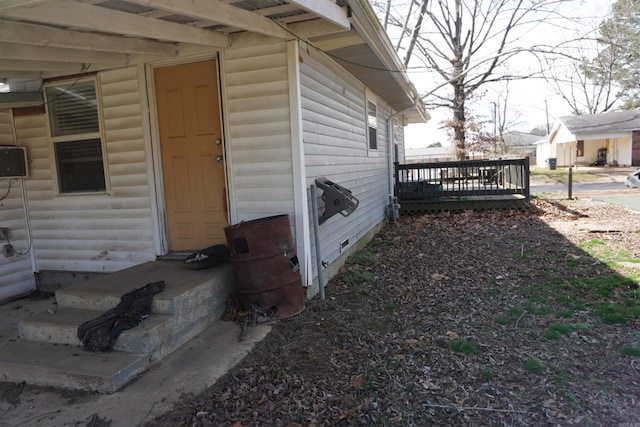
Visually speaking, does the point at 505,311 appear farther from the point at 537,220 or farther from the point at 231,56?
the point at 537,220

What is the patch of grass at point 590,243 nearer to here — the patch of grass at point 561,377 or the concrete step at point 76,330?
the patch of grass at point 561,377

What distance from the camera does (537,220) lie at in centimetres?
875

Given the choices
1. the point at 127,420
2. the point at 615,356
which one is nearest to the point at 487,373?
the point at 615,356

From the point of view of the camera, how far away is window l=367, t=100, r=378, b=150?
7.79m

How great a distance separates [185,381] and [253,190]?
1.94 meters

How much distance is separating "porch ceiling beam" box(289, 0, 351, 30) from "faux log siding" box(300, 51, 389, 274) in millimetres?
685

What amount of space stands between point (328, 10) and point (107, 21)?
164 centimetres

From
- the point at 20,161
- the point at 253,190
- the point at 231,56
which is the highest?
the point at 231,56

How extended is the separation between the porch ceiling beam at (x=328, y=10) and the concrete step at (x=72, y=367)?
2.72m

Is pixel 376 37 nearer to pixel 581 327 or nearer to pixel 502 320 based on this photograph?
pixel 502 320

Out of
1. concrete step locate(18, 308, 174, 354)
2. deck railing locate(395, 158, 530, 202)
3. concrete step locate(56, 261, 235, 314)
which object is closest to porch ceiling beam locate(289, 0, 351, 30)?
concrete step locate(56, 261, 235, 314)

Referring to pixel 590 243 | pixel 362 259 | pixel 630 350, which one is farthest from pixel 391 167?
pixel 630 350

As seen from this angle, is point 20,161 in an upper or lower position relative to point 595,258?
upper

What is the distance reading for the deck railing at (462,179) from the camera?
10297 mm
